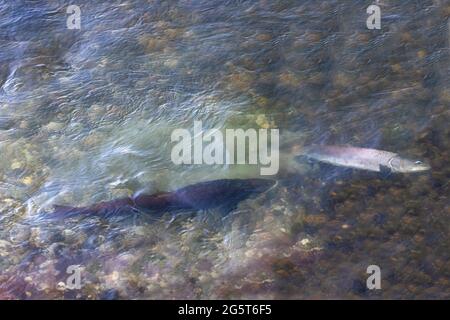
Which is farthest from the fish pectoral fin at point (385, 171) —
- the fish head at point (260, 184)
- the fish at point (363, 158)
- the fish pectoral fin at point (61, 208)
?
the fish pectoral fin at point (61, 208)

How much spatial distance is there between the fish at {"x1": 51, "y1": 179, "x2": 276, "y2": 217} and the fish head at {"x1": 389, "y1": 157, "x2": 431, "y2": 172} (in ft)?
3.18

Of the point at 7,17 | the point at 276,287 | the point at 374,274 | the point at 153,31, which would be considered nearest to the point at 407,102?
the point at 374,274

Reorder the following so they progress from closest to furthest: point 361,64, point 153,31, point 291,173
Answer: point 291,173 < point 361,64 < point 153,31

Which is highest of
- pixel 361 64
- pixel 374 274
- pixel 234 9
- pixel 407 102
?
pixel 234 9

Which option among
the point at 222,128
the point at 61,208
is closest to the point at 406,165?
the point at 222,128

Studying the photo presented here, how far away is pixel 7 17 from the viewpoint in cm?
669

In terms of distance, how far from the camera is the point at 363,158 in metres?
5.01

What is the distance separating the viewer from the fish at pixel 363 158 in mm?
4871

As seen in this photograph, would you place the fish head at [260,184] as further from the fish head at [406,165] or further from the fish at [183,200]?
the fish head at [406,165]

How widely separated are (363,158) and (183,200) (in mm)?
1521

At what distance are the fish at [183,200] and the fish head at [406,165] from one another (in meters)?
0.97
